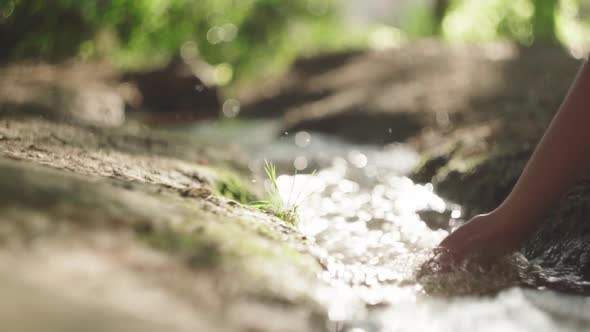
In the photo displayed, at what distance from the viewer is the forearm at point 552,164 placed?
2.05m

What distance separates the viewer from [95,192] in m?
1.53

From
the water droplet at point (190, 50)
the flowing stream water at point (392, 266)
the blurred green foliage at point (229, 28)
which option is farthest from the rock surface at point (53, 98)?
the flowing stream water at point (392, 266)

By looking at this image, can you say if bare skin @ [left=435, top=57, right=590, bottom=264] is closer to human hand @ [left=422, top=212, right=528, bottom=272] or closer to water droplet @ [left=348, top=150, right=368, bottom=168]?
human hand @ [left=422, top=212, right=528, bottom=272]

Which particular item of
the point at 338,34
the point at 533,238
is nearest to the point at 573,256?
the point at 533,238

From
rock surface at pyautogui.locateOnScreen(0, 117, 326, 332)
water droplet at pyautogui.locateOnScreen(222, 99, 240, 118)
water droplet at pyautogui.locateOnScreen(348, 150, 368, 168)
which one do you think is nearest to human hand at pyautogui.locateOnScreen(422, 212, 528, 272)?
rock surface at pyautogui.locateOnScreen(0, 117, 326, 332)

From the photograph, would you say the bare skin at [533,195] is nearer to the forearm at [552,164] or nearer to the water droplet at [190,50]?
the forearm at [552,164]

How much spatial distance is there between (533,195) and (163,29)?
25.8 feet

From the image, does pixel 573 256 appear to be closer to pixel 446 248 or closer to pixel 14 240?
pixel 446 248

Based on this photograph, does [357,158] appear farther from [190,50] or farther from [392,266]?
[190,50]

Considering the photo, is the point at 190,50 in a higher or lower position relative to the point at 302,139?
higher

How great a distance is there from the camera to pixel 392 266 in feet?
6.81

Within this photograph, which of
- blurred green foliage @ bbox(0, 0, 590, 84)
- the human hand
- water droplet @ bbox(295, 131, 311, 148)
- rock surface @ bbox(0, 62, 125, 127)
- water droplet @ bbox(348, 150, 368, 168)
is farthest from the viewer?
water droplet @ bbox(295, 131, 311, 148)

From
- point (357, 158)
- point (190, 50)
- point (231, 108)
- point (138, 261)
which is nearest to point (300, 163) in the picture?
point (357, 158)

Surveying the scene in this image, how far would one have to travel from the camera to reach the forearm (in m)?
2.05
